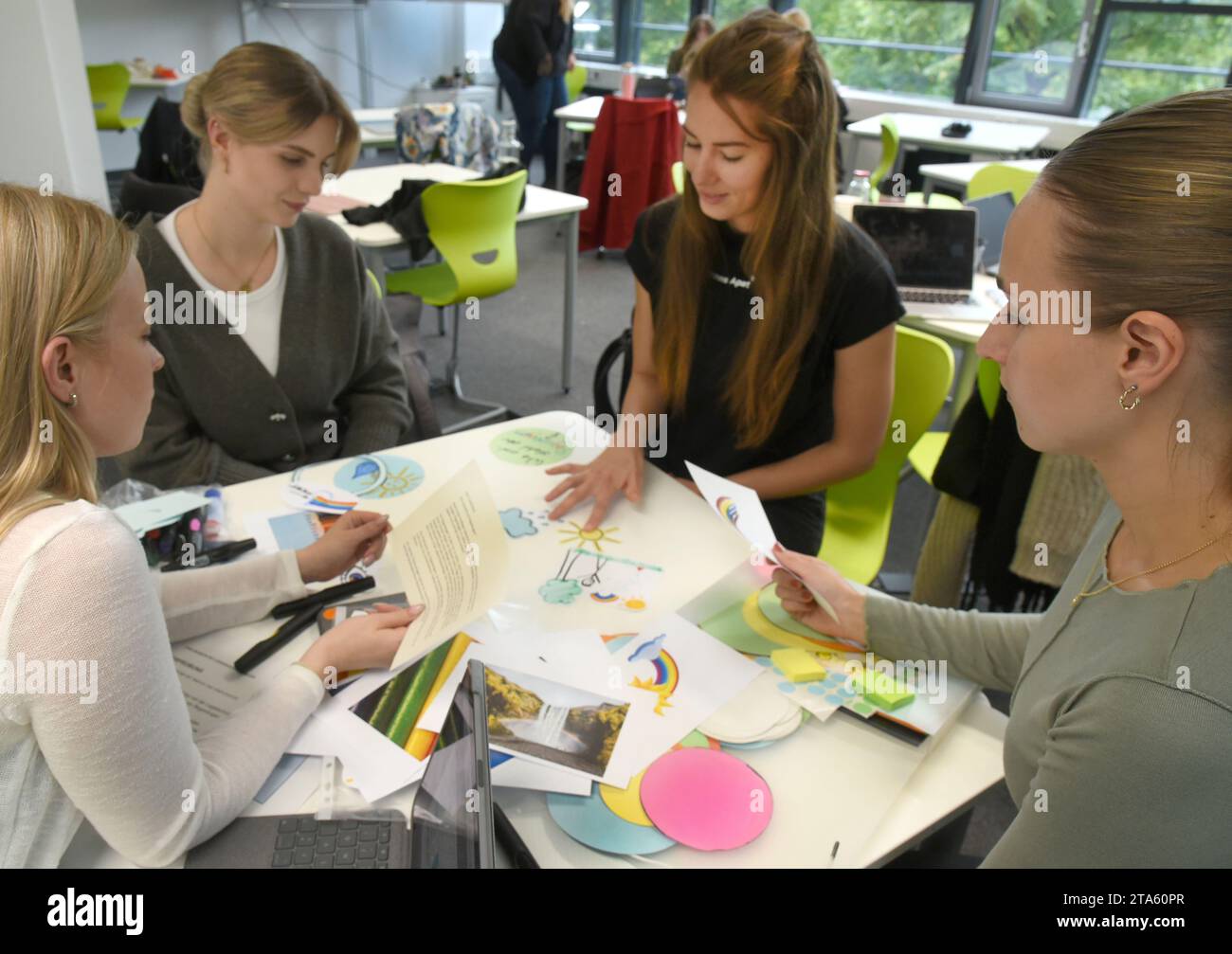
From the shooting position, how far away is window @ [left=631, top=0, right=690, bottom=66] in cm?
764

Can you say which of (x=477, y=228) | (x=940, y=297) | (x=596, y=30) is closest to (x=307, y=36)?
(x=596, y=30)

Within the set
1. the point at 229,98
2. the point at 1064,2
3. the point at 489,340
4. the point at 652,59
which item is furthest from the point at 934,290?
the point at 652,59

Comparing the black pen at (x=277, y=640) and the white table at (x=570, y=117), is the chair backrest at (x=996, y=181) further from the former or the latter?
the black pen at (x=277, y=640)

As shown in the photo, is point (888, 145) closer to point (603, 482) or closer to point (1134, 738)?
point (603, 482)

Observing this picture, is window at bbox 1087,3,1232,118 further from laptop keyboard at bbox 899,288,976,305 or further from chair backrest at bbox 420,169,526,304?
chair backrest at bbox 420,169,526,304

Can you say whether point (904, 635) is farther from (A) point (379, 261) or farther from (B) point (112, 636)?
(A) point (379, 261)

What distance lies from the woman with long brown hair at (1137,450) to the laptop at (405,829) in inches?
18.7

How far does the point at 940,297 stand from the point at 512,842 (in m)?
2.31

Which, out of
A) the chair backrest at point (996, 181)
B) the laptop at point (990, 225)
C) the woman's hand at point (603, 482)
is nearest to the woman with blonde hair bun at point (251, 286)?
the woman's hand at point (603, 482)

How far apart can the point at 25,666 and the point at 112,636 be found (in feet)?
0.20

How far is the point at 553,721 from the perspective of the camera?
3.11ft

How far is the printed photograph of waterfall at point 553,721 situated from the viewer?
35.8 inches

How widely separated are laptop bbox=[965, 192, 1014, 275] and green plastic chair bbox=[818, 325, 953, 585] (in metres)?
1.30

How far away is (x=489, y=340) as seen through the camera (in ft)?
14.1
